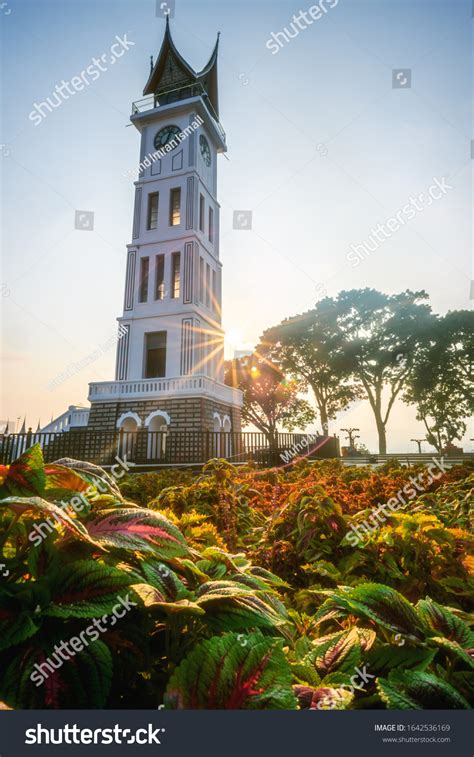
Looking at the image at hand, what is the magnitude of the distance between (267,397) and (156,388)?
64.2 feet

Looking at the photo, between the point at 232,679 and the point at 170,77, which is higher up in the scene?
the point at 170,77

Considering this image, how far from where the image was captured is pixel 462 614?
3.49ft

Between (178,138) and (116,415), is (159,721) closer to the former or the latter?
(116,415)

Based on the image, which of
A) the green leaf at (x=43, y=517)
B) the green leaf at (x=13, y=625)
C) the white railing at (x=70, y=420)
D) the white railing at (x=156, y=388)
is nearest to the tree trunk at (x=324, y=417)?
the white railing at (x=156, y=388)

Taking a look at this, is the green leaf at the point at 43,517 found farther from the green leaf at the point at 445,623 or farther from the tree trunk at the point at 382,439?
the tree trunk at the point at 382,439

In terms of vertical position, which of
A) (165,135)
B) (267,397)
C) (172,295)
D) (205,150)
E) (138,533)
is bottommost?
(138,533)

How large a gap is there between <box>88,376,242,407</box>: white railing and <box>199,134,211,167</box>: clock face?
14656mm

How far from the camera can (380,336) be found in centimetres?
2848

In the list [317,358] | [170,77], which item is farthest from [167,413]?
[170,77]

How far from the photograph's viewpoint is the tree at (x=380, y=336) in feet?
90.8

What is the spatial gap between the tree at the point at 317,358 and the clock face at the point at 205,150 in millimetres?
13939

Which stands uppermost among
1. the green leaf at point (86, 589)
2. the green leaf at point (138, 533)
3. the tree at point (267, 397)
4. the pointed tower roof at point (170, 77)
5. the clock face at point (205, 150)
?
the pointed tower roof at point (170, 77)

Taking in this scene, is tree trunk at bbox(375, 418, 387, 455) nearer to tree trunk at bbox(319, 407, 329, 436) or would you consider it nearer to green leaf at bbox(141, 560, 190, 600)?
tree trunk at bbox(319, 407, 329, 436)

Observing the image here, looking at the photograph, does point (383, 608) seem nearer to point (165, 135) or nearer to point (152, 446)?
point (152, 446)
